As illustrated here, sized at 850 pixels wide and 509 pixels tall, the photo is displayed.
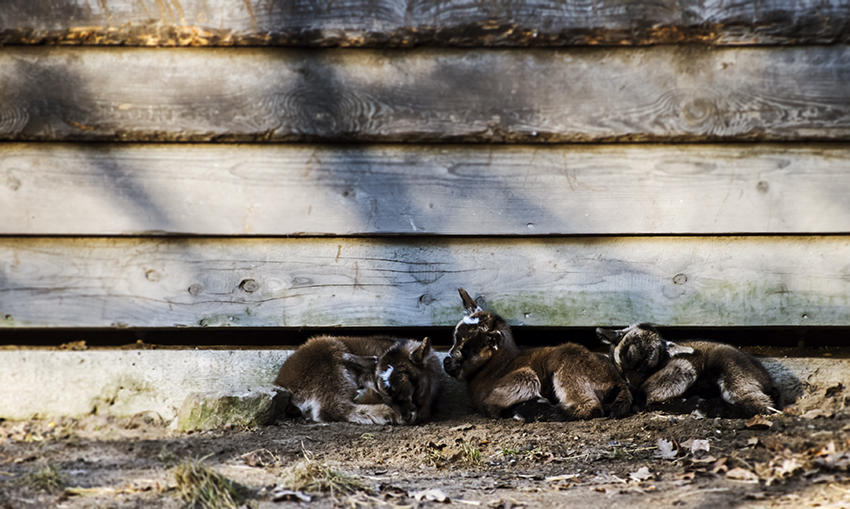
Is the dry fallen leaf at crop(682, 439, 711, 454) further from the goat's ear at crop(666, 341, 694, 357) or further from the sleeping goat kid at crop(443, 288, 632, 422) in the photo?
the goat's ear at crop(666, 341, 694, 357)

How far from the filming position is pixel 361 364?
450 cm

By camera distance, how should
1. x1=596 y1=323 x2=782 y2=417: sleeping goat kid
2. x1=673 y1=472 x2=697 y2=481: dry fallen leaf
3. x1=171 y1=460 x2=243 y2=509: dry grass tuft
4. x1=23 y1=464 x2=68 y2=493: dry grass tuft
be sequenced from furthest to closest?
x1=596 y1=323 x2=782 y2=417: sleeping goat kid
x1=673 y1=472 x2=697 y2=481: dry fallen leaf
x1=23 y1=464 x2=68 y2=493: dry grass tuft
x1=171 y1=460 x2=243 y2=509: dry grass tuft

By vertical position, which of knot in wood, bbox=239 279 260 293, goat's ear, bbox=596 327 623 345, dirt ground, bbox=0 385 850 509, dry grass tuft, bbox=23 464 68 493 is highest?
knot in wood, bbox=239 279 260 293

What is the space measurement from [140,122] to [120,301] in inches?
51.5

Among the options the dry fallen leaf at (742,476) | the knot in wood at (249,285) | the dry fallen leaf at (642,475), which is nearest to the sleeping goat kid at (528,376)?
the dry fallen leaf at (642,475)

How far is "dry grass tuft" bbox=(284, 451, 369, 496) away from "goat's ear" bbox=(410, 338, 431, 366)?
54.9 inches

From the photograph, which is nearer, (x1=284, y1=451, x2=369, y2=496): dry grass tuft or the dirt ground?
the dirt ground

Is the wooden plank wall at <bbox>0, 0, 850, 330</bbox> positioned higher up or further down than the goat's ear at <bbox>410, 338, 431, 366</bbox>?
higher up

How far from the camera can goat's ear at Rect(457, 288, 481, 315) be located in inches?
169

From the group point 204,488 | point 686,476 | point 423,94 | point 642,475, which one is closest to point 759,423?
point 686,476

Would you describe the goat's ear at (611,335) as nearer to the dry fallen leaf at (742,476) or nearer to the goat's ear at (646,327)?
the goat's ear at (646,327)

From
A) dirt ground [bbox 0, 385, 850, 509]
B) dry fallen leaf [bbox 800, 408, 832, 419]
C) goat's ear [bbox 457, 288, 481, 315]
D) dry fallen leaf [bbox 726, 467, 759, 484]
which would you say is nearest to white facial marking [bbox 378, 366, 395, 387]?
dirt ground [bbox 0, 385, 850, 509]

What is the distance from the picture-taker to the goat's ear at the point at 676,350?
414 cm

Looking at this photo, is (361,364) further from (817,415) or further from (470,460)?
(817,415)
